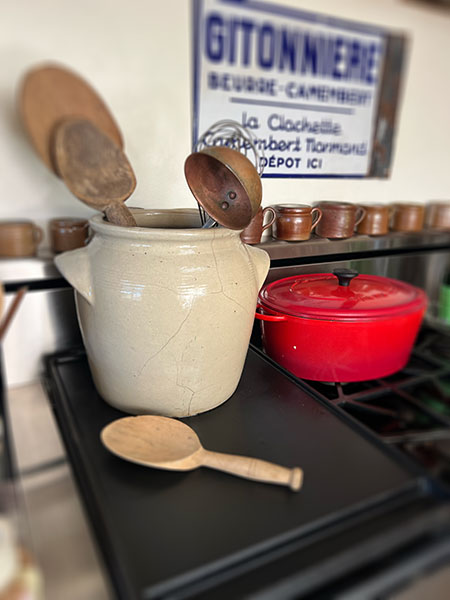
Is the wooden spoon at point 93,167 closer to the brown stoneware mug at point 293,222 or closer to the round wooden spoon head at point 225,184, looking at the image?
the round wooden spoon head at point 225,184

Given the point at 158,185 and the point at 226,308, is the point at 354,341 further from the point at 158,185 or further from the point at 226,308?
the point at 158,185

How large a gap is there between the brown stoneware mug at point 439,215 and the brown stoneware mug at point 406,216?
0.28 ft

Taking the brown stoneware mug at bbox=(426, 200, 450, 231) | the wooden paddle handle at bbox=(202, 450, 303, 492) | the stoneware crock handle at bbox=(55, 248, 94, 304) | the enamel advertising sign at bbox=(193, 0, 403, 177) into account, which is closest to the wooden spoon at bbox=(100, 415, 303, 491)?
the wooden paddle handle at bbox=(202, 450, 303, 492)

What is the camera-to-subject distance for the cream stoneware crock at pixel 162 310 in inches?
22.3

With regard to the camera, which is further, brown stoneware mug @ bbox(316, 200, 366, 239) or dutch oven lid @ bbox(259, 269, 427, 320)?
brown stoneware mug @ bbox(316, 200, 366, 239)

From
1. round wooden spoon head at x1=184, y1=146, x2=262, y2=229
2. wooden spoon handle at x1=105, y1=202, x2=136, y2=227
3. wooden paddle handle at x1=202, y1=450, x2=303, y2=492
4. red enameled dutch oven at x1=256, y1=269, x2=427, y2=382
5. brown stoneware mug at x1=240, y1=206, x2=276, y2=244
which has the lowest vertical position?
wooden paddle handle at x1=202, y1=450, x2=303, y2=492

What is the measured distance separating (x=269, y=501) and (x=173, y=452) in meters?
0.13

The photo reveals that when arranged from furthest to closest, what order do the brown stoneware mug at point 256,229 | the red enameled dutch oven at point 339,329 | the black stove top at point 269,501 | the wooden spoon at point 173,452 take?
the brown stoneware mug at point 256,229, the red enameled dutch oven at point 339,329, the wooden spoon at point 173,452, the black stove top at point 269,501

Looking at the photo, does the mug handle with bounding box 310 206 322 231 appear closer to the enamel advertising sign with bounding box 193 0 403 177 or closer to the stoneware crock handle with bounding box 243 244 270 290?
the enamel advertising sign with bounding box 193 0 403 177

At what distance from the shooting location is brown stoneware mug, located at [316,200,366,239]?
0.93 metres

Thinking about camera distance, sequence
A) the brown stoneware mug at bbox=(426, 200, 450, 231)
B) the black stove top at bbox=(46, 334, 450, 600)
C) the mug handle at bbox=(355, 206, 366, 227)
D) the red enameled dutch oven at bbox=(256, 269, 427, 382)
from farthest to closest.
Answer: the brown stoneware mug at bbox=(426, 200, 450, 231), the mug handle at bbox=(355, 206, 366, 227), the red enameled dutch oven at bbox=(256, 269, 427, 382), the black stove top at bbox=(46, 334, 450, 600)

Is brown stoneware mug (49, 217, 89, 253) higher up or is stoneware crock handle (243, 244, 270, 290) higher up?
brown stoneware mug (49, 217, 89, 253)

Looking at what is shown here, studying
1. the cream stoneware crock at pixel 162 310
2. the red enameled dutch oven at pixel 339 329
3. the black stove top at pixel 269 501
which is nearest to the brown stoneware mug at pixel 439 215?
the red enameled dutch oven at pixel 339 329

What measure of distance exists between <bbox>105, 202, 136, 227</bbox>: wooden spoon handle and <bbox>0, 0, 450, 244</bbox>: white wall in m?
0.14
